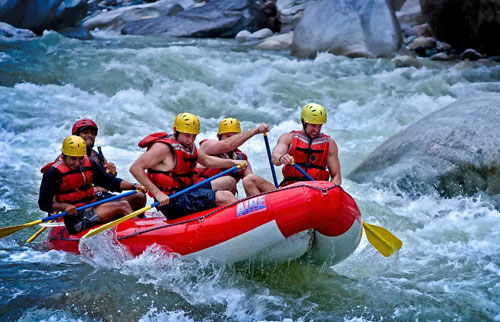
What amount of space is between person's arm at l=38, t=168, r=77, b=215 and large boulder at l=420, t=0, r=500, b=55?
1107 centimetres

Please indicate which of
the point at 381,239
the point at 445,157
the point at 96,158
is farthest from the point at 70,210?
the point at 445,157

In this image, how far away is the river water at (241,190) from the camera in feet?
15.2

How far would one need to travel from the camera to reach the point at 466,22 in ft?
47.6

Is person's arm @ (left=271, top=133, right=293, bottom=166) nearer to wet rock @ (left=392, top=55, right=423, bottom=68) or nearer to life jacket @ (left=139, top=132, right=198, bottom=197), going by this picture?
life jacket @ (left=139, top=132, right=198, bottom=197)

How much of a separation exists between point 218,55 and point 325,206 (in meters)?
9.67

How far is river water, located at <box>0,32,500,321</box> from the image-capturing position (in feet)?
15.2

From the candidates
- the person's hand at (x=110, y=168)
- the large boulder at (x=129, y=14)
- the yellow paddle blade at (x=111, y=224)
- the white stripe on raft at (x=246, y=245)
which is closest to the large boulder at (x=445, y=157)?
the white stripe on raft at (x=246, y=245)

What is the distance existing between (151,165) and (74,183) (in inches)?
29.7

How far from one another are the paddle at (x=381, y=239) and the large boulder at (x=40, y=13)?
43.8 ft

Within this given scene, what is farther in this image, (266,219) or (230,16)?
(230,16)

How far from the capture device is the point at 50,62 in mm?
12328

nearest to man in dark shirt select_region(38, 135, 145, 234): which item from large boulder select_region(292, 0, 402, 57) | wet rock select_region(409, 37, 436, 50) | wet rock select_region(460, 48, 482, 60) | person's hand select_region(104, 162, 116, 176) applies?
person's hand select_region(104, 162, 116, 176)

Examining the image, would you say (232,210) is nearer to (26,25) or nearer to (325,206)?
(325,206)

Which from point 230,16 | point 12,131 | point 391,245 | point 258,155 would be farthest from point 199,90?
point 230,16
